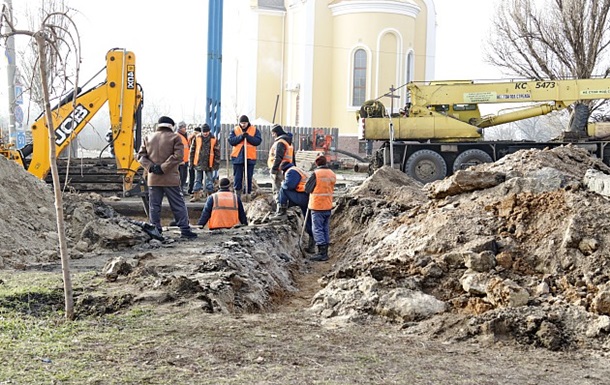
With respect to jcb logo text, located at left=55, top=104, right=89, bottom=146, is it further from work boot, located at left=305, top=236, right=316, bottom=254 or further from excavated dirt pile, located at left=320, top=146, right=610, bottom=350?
excavated dirt pile, located at left=320, top=146, right=610, bottom=350

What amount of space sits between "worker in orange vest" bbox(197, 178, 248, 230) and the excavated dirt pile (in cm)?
190

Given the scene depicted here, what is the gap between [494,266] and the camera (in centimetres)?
766

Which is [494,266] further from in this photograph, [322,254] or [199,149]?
[199,149]

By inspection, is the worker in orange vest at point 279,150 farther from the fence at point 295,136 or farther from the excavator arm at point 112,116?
the fence at point 295,136

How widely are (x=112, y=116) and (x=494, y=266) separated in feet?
28.0

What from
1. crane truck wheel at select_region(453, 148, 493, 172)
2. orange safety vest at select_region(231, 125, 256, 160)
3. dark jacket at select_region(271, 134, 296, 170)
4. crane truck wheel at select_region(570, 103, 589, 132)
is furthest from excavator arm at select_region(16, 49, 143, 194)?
crane truck wheel at select_region(570, 103, 589, 132)

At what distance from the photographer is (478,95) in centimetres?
2214

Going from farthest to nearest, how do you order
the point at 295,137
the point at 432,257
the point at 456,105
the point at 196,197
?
the point at 295,137 < the point at 456,105 < the point at 196,197 < the point at 432,257

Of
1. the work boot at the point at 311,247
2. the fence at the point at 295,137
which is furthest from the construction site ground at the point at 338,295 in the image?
the fence at the point at 295,137

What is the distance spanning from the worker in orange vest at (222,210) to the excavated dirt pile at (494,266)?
1899 mm

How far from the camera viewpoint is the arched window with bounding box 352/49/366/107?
3859cm

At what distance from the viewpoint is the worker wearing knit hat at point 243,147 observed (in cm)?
1423

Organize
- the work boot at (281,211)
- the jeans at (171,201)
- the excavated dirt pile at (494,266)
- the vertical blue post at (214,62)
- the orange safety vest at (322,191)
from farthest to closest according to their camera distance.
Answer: the vertical blue post at (214,62) < the work boot at (281,211) < the orange safety vest at (322,191) < the jeans at (171,201) < the excavated dirt pile at (494,266)

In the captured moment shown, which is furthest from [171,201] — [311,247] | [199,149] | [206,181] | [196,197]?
[206,181]
